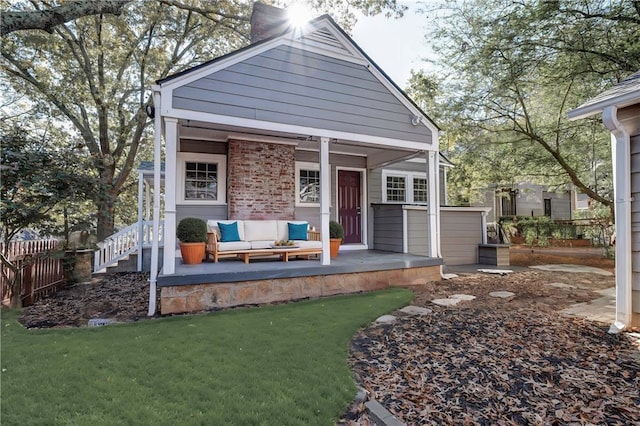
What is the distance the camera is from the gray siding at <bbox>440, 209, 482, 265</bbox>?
9727 mm

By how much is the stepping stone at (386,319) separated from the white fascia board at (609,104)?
11.5 feet

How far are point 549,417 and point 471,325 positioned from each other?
2.01 metres

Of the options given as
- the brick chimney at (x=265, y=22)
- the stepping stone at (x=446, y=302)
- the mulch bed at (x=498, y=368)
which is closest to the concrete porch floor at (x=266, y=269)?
the stepping stone at (x=446, y=302)

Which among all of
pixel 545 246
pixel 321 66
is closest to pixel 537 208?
pixel 545 246

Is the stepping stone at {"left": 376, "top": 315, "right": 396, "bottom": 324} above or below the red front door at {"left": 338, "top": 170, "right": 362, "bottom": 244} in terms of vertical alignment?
below

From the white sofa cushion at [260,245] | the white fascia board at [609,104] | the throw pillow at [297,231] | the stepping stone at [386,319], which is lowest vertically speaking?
the stepping stone at [386,319]

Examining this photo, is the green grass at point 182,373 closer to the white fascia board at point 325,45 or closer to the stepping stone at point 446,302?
the stepping stone at point 446,302

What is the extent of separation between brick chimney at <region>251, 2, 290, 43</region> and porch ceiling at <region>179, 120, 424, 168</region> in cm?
235

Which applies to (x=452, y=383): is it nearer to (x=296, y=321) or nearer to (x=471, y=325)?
(x=471, y=325)

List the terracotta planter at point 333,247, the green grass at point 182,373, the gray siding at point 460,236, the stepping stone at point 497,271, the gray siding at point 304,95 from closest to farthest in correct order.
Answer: the green grass at point 182,373 → the gray siding at point 304,95 → the terracotta planter at point 333,247 → the stepping stone at point 497,271 → the gray siding at point 460,236

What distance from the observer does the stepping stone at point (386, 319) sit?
4418 mm

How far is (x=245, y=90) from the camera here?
18.7 feet

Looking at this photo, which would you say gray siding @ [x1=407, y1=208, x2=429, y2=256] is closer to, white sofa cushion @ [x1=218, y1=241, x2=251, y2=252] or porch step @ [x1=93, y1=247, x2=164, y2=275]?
white sofa cushion @ [x1=218, y1=241, x2=251, y2=252]

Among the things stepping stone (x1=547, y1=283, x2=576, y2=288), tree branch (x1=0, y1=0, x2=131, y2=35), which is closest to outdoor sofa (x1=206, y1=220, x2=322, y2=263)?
tree branch (x1=0, y1=0, x2=131, y2=35)
